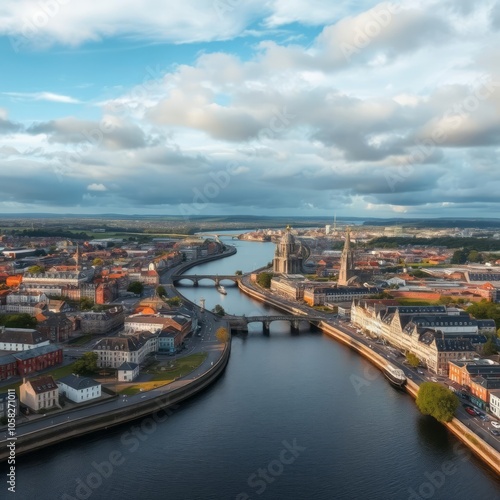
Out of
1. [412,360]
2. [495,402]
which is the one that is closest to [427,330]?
[412,360]

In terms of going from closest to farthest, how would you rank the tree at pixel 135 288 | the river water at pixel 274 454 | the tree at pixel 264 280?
the river water at pixel 274 454 → the tree at pixel 135 288 → the tree at pixel 264 280

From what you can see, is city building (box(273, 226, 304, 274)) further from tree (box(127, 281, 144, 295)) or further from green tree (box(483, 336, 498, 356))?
green tree (box(483, 336, 498, 356))

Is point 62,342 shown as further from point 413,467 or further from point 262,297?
point 262,297

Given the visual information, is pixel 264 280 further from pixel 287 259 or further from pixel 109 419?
pixel 109 419

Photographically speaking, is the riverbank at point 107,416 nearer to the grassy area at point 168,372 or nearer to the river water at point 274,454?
the river water at point 274,454

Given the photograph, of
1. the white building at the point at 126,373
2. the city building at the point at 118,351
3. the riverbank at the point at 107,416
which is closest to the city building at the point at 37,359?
the city building at the point at 118,351
